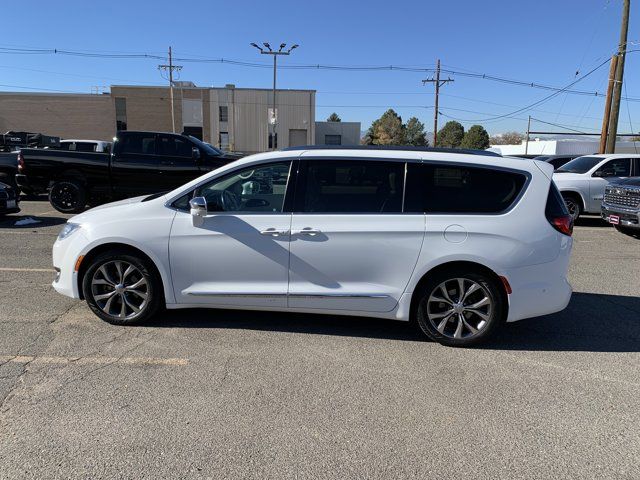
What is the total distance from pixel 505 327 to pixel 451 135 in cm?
9395

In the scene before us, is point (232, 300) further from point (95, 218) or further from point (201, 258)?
point (95, 218)

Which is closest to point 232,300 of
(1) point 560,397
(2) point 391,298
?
(2) point 391,298

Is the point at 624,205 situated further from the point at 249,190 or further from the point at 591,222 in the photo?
the point at 249,190

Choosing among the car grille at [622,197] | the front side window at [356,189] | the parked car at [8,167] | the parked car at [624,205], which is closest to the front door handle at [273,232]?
the front side window at [356,189]

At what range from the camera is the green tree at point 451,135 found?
91.7m

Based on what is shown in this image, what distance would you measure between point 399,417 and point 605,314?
3.43 meters

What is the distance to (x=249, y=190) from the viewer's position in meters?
4.54

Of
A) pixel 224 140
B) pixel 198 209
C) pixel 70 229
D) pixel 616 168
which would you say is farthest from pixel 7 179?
pixel 224 140

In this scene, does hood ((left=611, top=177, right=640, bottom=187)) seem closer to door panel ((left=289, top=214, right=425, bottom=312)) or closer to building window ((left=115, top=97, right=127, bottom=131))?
door panel ((left=289, top=214, right=425, bottom=312))

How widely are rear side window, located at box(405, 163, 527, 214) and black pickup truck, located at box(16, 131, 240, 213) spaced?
838 cm

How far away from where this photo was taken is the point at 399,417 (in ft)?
10.6

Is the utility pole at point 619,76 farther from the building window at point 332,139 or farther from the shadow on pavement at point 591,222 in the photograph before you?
the building window at point 332,139

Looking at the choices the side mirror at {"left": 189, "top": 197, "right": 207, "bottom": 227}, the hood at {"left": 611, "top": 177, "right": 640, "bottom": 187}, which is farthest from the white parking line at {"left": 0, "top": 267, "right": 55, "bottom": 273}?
the hood at {"left": 611, "top": 177, "right": 640, "bottom": 187}

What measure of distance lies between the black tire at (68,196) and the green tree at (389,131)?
69459mm
